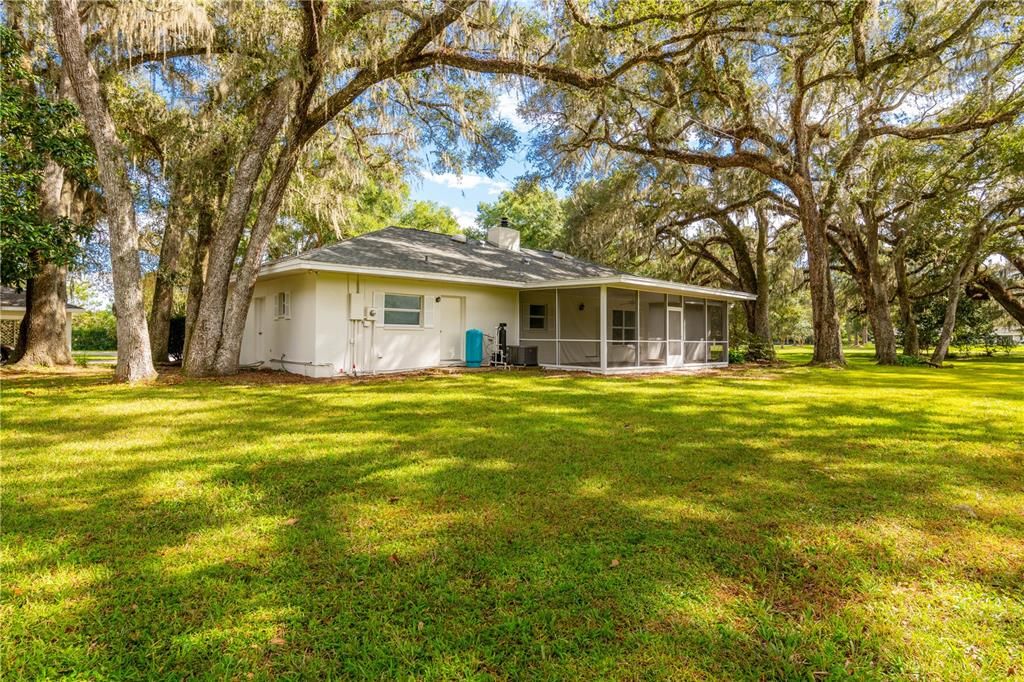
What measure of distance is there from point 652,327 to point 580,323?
3.20m

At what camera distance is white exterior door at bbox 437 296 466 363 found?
13.8m

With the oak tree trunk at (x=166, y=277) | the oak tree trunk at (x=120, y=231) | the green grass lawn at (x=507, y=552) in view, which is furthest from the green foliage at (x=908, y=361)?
the oak tree trunk at (x=166, y=277)

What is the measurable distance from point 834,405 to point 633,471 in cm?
537

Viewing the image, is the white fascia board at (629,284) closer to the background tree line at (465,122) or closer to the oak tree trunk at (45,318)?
the background tree line at (465,122)

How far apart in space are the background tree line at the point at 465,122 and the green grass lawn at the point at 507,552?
616 centimetres

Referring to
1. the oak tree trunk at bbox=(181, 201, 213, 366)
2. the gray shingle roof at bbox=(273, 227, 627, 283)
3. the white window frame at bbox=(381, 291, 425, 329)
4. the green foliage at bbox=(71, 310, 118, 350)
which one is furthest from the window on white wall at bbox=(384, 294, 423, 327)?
the green foliage at bbox=(71, 310, 118, 350)

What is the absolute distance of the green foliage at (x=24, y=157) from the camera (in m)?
7.98

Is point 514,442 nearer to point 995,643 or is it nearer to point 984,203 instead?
point 995,643

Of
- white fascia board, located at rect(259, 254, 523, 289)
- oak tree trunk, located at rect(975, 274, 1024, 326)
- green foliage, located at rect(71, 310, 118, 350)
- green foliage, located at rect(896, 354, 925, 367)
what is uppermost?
oak tree trunk, located at rect(975, 274, 1024, 326)

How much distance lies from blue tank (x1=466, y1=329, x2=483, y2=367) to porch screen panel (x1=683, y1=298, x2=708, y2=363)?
7026 mm

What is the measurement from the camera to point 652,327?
59.9ft

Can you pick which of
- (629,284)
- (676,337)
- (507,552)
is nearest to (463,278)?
(629,284)

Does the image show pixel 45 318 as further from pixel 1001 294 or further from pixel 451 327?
pixel 1001 294

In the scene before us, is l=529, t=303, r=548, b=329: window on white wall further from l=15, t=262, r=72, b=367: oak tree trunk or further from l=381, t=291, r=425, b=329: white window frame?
l=15, t=262, r=72, b=367: oak tree trunk
